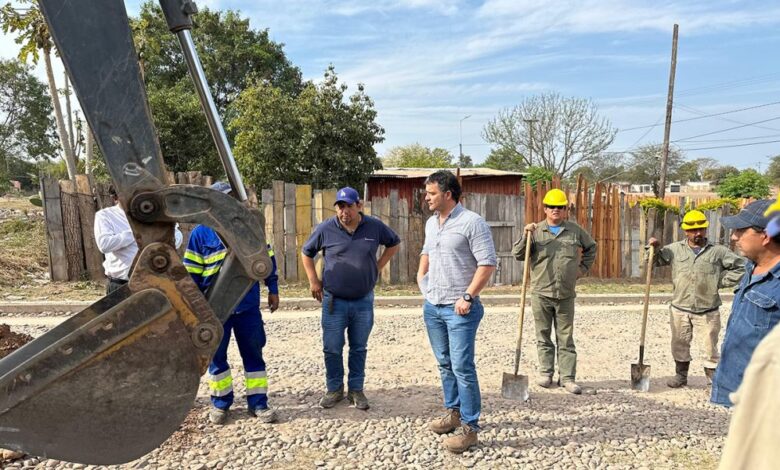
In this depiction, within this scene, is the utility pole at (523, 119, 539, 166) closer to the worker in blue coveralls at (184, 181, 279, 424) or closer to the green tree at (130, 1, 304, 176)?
the green tree at (130, 1, 304, 176)

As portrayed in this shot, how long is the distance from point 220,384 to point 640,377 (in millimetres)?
3980

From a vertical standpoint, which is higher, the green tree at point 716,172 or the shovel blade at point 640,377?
the green tree at point 716,172

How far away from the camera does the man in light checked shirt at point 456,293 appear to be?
386cm

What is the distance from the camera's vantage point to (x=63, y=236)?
31.2 ft

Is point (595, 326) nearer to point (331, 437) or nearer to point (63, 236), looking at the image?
point (331, 437)

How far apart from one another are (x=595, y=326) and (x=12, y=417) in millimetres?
7503

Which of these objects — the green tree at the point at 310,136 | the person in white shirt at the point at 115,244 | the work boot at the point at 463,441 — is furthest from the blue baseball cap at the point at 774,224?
the green tree at the point at 310,136

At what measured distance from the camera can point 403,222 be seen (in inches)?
409

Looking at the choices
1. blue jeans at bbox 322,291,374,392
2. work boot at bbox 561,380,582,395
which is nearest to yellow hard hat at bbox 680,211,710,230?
work boot at bbox 561,380,582,395

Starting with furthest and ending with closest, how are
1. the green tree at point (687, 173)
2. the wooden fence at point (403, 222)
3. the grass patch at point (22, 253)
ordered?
the green tree at point (687, 173), the grass patch at point (22, 253), the wooden fence at point (403, 222)

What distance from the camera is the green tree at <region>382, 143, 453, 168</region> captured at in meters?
46.2

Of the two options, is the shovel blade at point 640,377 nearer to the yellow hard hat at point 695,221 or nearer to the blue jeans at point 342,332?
the yellow hard hat at point 695,221

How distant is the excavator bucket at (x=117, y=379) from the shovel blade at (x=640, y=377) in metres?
4.53

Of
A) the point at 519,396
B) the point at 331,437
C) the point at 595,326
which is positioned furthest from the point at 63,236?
the point at 595,326
